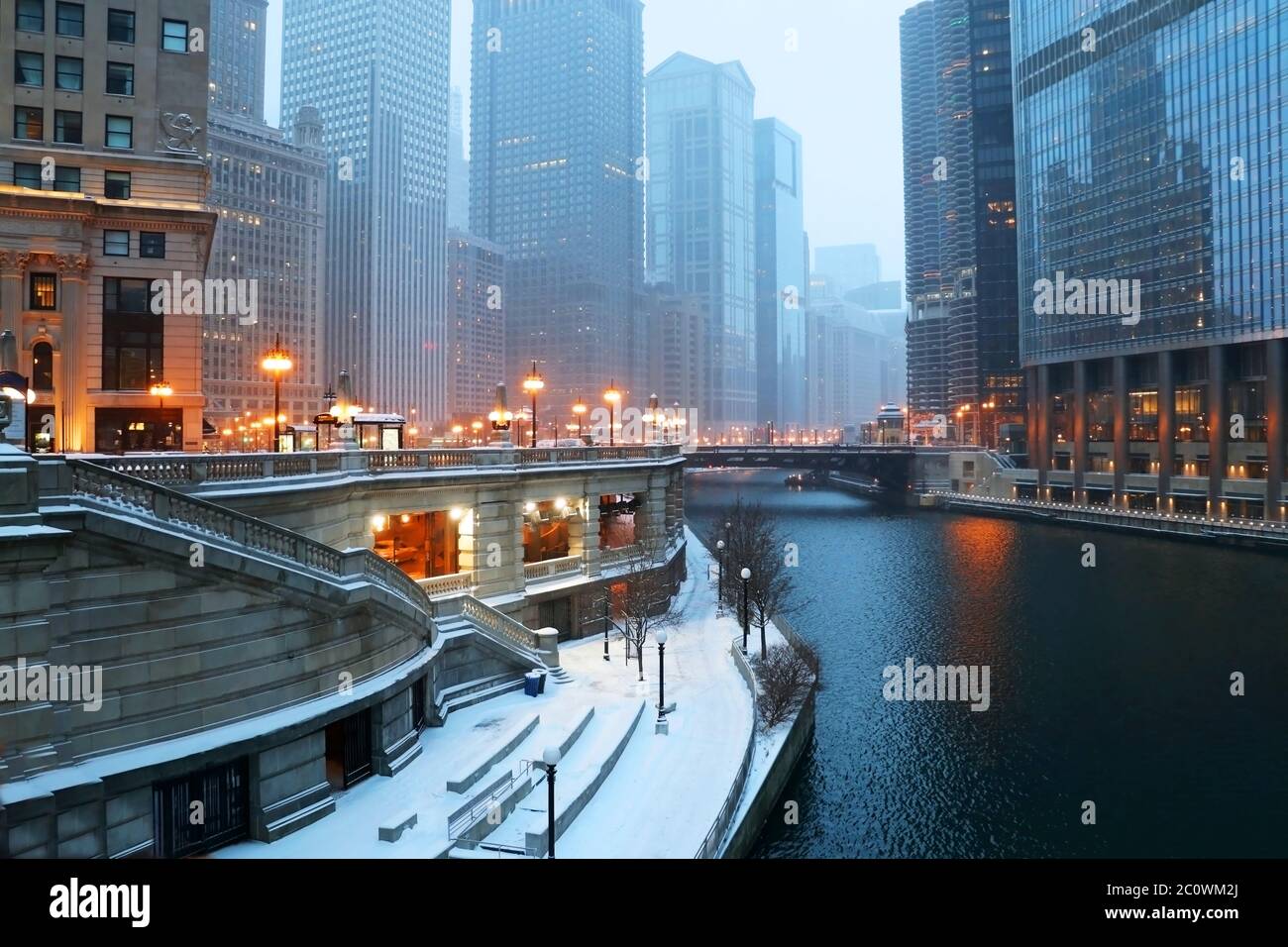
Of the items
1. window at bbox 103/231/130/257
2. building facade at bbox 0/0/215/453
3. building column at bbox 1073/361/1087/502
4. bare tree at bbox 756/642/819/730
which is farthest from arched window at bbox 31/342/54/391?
building column at bbox 1073/361/1087/502

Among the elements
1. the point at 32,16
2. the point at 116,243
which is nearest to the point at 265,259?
the point at 32,16

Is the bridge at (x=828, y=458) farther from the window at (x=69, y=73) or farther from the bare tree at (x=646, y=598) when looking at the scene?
the window at (x=69, y=73)

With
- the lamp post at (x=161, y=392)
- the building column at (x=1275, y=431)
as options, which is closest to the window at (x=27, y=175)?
the lamp post at (x=161, y=392)

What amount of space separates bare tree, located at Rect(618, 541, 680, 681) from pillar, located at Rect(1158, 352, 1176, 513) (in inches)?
2754

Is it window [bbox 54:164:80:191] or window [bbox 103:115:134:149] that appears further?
window [bbox 103:115:134:149]

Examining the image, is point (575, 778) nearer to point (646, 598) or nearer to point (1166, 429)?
point (646, 598)

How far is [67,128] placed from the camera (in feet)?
112

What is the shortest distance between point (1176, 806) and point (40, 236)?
144ft

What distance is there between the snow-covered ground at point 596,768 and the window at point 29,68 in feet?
100

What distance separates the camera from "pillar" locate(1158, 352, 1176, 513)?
90.6 meters

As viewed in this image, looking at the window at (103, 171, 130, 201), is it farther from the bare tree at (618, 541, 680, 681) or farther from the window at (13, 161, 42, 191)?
the bare tree at (618, 541, 680, 681)

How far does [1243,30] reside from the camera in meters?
82.4
